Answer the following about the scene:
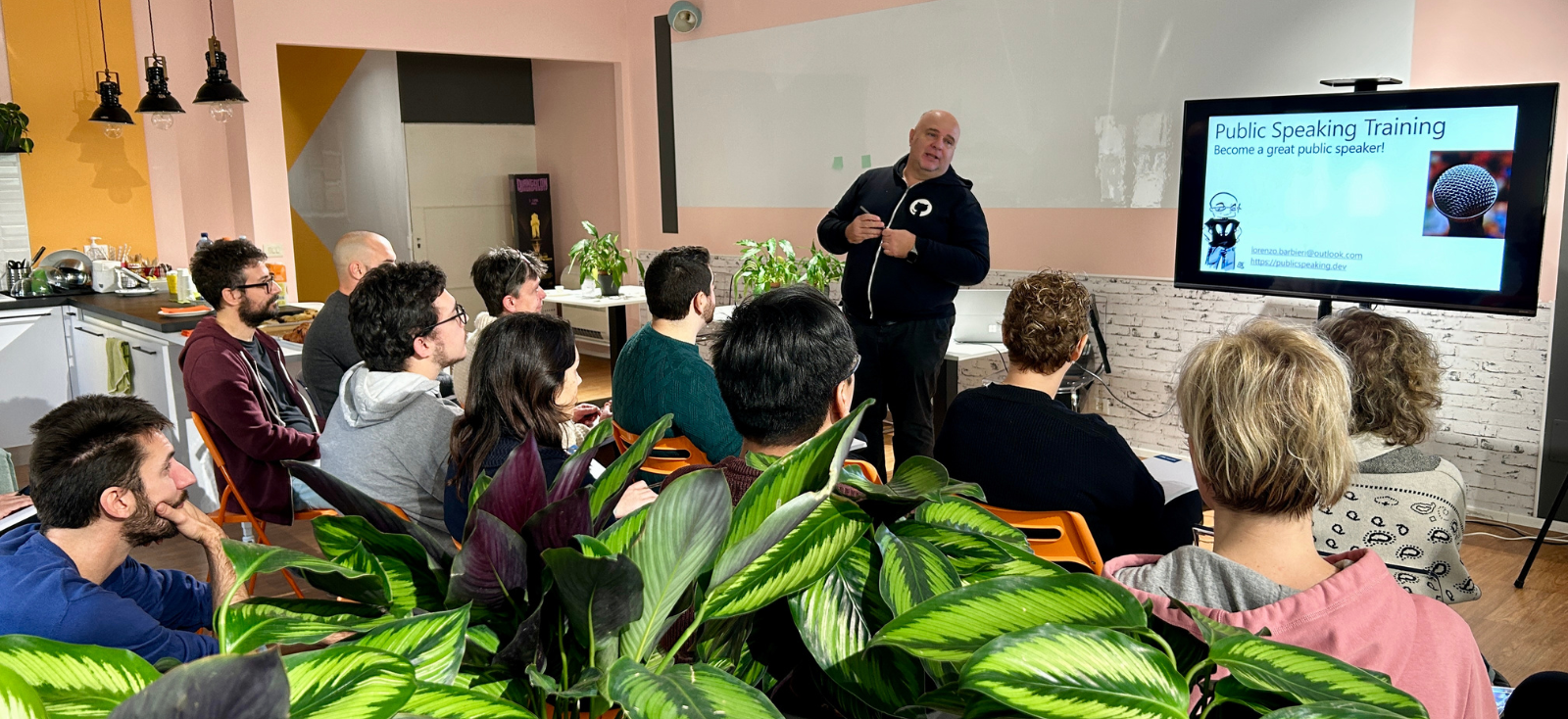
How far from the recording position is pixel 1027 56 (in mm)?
5258

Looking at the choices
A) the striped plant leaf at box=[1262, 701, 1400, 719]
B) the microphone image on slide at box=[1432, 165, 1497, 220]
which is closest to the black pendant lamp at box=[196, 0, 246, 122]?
the microphone image on slide at box=[1432, 165, 1497, 220]

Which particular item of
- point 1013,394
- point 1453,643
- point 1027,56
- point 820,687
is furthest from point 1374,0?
point 820,687

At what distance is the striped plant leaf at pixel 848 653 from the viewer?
2.06 feet

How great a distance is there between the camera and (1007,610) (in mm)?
558

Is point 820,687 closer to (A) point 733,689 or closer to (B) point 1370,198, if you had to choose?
(A) point 733,689

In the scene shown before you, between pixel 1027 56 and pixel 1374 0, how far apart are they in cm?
158

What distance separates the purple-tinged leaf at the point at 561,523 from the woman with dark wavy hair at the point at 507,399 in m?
1.49

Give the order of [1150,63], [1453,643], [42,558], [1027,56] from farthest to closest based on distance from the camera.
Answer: [1027,56], [1150,63], [42,558], [1453,643]

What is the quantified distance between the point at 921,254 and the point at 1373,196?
1685mm

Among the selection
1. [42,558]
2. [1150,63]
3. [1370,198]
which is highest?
[1150,63]

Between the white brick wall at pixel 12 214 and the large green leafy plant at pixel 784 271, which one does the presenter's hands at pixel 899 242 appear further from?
the white brick wall at pixel 12 214

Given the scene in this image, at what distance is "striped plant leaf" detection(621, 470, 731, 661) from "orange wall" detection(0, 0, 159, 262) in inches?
260

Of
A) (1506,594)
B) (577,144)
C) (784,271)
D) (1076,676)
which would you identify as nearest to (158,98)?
(577,144)

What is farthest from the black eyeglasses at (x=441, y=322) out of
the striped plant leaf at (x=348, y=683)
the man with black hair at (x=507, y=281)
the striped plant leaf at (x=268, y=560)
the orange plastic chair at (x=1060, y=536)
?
the striped plant leaf at (x=348, y=683)
